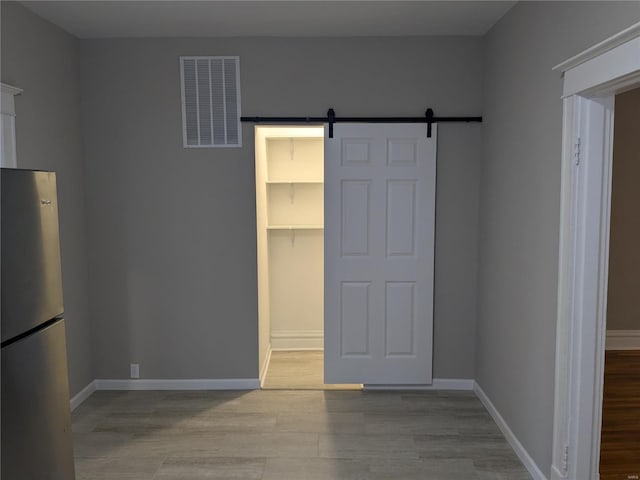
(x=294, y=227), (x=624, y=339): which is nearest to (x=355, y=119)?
(x=294, y=227)

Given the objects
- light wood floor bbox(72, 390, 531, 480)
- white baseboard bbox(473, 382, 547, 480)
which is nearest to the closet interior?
light wood floor bbox(72, 390, 531, 480)

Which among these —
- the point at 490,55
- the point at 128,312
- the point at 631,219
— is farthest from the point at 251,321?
the point at 631,219

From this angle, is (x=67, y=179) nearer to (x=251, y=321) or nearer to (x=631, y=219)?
(x=251, y=321)

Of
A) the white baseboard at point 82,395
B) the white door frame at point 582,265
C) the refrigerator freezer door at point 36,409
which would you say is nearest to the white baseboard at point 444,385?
the white door frame at point 582,265

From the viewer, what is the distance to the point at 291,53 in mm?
3852

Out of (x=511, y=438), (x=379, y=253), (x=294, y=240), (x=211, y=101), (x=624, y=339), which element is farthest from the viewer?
(x=294, y=240)

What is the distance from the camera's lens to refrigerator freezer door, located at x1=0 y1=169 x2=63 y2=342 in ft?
6.13

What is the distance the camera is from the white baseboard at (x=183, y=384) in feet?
13.4

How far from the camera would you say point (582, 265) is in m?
2.37

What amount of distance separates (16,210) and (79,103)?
225 cm

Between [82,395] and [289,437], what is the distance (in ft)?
5.45

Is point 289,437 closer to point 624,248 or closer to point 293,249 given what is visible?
point 293,249

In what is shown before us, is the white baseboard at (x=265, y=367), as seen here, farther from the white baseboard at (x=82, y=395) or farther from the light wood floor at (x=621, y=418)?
the light wood floor at (x=621, y=418)

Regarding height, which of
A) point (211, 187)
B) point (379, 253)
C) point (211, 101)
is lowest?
point (379, 253)
